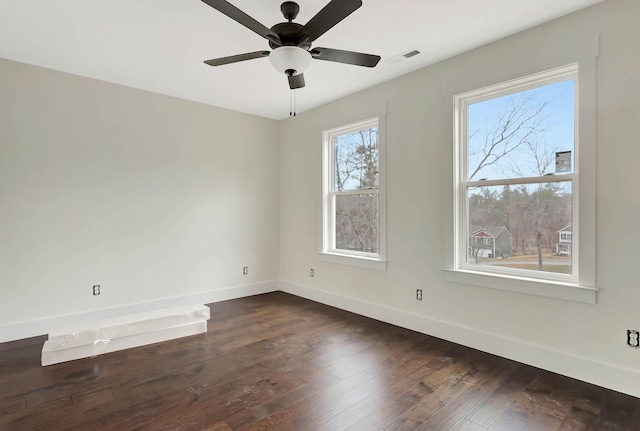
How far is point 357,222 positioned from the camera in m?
4.28

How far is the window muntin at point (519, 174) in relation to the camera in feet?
8.46

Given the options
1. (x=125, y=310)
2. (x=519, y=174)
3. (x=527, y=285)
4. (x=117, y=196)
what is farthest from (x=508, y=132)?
(x=125, y=310)

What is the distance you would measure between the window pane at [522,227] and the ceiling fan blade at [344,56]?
157 centimetres

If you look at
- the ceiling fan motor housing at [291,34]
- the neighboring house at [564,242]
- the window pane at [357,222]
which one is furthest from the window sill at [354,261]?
the ceiling fan motor housing at [291,34]

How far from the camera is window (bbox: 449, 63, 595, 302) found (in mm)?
2523

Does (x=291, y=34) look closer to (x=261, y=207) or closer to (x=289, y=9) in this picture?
(x=289, y=9)

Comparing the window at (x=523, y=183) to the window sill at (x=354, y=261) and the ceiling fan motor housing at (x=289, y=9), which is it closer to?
the window sill at (x=354, y=261)

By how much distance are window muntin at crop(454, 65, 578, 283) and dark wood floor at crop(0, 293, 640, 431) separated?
882 millimetres

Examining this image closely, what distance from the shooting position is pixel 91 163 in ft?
12.0

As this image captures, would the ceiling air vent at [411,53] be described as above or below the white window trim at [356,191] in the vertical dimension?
above

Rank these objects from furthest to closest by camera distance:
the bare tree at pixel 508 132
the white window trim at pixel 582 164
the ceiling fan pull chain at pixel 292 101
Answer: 1. the ceiling fan pull chain at pixel 292 101
2. the bare tree at pixel 508 132
3. the white window trim at pixel 582 164

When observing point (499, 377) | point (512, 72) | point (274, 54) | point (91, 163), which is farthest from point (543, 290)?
point (91, 163)

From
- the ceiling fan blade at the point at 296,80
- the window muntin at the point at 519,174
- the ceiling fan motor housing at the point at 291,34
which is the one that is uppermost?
the ceiling fan motor housing at the point at 291,34

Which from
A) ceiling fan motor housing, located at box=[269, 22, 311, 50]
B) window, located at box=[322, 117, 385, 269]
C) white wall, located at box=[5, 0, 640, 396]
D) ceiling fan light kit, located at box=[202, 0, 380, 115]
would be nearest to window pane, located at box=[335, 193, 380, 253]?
window, located at box=[322, 117, 385, 269]
